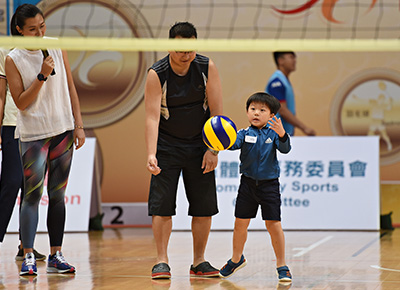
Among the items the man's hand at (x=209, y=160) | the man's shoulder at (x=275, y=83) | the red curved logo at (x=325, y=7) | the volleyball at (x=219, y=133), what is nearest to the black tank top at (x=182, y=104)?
the man's hand at (x=209, y=160)

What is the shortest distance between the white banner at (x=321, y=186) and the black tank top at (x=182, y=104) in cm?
374

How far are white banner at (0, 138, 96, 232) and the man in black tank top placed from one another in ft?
12.8

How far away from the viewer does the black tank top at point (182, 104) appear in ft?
15.0

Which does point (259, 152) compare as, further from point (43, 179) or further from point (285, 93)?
point (285, 93)

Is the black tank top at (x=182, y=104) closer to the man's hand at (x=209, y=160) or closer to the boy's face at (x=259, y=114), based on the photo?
the man's hand at (x=209, y=160)

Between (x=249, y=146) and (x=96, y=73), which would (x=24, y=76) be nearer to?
(x=249, y=146)

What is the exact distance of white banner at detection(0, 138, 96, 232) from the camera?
8.27 m

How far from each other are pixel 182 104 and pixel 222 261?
151 cm

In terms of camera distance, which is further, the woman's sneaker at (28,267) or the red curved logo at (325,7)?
the red curved logo at (325,7)

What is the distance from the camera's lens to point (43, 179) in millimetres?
4633

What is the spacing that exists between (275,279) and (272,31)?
5184mm

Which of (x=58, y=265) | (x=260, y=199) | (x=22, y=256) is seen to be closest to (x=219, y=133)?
(x=260, y=199)

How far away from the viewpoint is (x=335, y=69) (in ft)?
30.0

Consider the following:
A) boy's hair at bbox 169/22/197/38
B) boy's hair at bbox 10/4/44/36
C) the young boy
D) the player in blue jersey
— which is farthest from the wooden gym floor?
boy's hair at bbox 10/4/44/36
